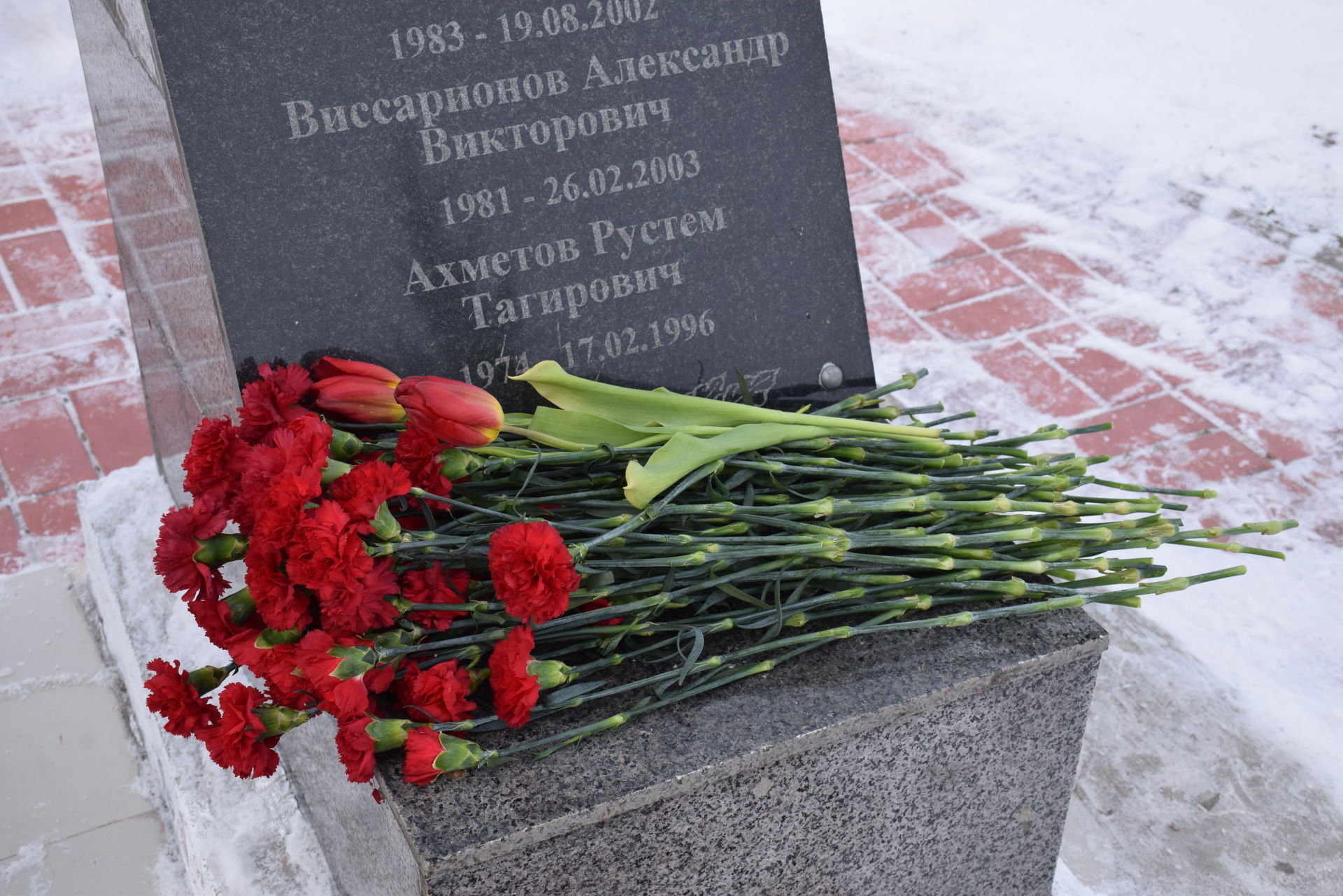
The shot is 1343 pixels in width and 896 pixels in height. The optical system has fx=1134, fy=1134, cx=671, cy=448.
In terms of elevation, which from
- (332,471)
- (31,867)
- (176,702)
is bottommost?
(31,867)

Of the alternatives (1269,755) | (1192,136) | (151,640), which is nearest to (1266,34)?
(1192,136)

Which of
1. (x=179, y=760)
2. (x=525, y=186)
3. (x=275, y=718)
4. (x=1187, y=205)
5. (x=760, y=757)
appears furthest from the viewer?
(x=1187, y=205)

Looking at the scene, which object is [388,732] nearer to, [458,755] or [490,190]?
[458,755]

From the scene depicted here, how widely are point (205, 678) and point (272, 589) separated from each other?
0.61ft

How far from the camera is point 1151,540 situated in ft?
5.20

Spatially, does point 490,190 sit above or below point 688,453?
above

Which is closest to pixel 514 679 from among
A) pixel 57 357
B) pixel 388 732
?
pixel 388 732

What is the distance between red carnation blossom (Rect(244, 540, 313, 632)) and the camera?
48.4 inches

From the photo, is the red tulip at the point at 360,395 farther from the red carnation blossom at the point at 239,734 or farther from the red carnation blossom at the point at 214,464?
the red carnation blossom at the point at 239,734

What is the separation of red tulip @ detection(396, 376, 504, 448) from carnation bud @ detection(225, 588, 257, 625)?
29 cm

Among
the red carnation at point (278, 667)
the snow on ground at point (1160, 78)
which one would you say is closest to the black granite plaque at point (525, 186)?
the red carnation at point (278, 667)

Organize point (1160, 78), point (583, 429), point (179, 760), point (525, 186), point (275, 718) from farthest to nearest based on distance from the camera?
point (1160, 78)
point (179, 760)
point (525, 186)
point (583, 429)
point (275, 718)

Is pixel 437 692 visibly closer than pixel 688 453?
Yes

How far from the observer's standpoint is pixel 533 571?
121 centimetres
